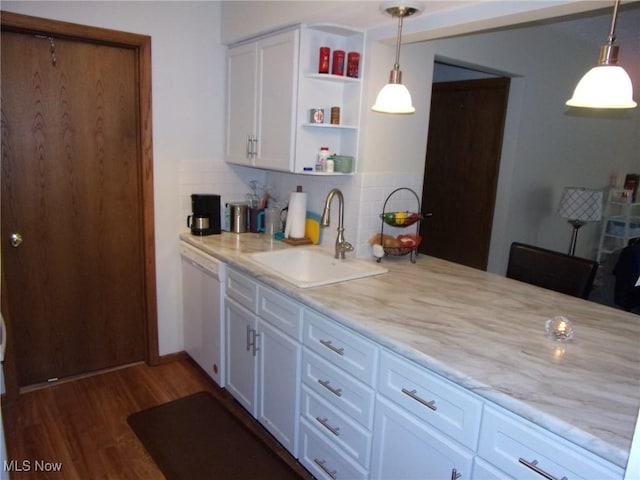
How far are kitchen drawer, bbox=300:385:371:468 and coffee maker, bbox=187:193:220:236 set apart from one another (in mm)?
1373

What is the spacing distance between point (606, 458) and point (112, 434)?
2.25 metres

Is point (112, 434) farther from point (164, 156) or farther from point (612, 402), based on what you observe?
point (612, 402)

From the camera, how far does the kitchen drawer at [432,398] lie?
4.28 feet

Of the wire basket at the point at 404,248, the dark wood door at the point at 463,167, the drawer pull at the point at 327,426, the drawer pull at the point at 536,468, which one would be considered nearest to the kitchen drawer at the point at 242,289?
the drawer pull at the point at 327,426

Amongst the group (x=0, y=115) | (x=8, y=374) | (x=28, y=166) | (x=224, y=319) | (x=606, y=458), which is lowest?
(x=8, y=374)

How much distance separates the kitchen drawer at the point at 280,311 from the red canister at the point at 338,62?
1208mm

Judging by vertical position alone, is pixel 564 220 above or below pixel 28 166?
below

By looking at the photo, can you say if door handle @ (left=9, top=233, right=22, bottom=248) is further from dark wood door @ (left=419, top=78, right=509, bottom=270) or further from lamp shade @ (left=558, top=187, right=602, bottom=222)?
lamp shade @ (left=558, top=187, right=602, bottom=222)

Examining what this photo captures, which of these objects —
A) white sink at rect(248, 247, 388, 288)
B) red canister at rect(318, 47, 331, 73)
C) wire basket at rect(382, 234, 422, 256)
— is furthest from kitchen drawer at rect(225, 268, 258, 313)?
red canister at rect(318, 47, 331, 73)

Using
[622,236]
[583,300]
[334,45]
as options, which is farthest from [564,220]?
[334,45]

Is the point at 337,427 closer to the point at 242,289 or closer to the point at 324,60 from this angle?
the point at 242,289

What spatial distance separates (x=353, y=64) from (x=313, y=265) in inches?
44.8

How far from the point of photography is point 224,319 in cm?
256

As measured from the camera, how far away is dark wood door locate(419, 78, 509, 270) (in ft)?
11.4
